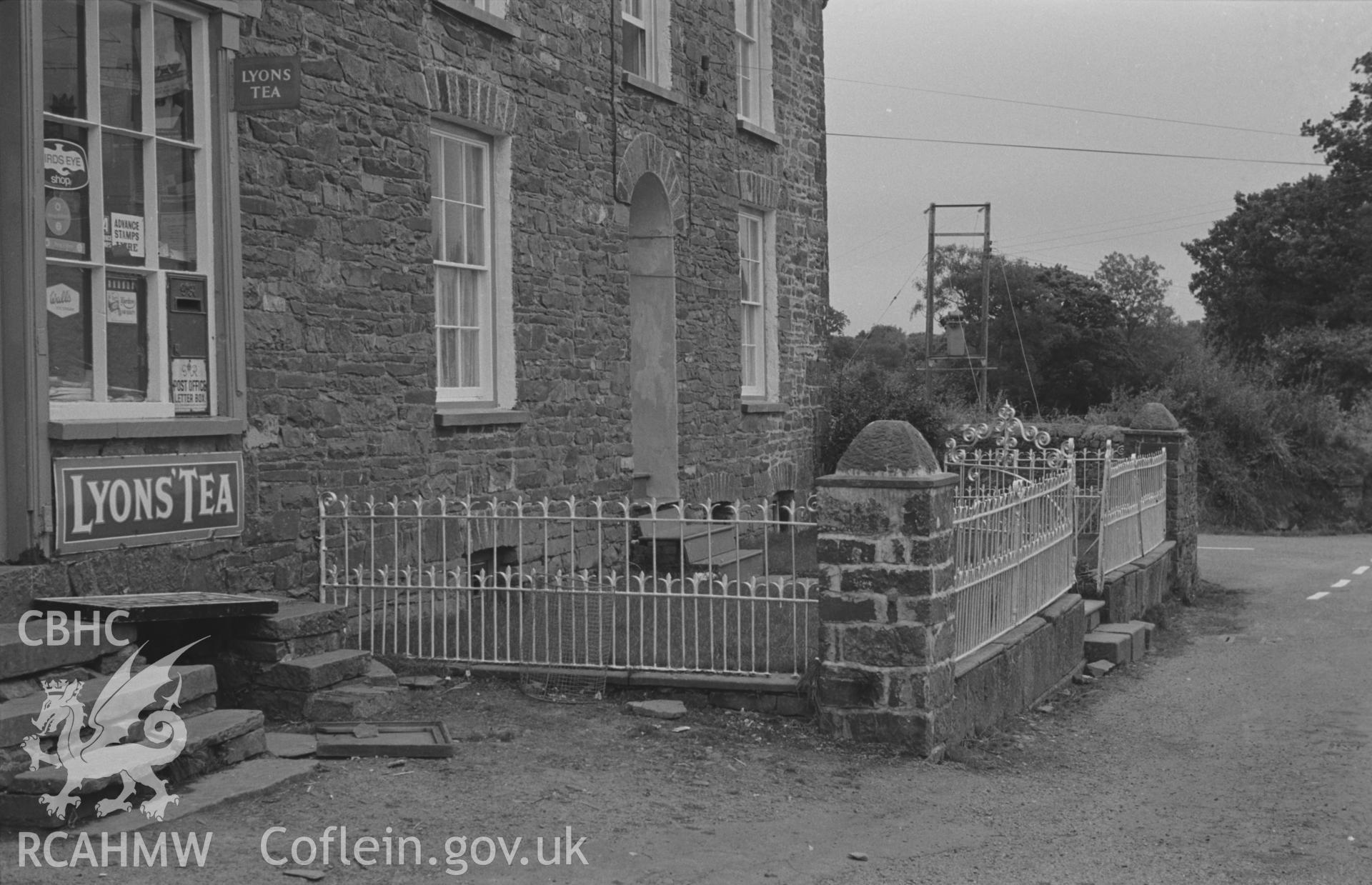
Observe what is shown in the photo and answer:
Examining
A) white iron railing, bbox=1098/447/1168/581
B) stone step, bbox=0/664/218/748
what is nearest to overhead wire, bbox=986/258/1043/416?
white iron railing, bbox=1098/447/1168/581

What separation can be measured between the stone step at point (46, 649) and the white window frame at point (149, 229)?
120 cm

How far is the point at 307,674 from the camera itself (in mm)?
7430

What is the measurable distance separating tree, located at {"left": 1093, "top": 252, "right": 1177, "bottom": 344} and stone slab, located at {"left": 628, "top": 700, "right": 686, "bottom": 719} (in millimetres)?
53943

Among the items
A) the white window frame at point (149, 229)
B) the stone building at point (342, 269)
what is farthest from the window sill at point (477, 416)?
the white window frame at point (149, 229)

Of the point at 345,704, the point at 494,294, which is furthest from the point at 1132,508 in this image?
the point at 345,704

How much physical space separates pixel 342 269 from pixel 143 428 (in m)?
2.35

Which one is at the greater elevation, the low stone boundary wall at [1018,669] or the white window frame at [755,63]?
the white window frame at [755,63]

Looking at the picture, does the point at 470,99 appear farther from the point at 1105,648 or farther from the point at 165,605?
the point at 1105,648

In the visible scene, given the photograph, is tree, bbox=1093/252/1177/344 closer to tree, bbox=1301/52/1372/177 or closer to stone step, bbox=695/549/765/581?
tree, bbox=1301/52/1372/177

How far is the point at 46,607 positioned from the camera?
22.8 feet

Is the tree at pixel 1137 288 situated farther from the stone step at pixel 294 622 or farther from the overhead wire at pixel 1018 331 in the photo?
the stone step at pixel 294 622

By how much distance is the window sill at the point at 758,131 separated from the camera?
15952 mm

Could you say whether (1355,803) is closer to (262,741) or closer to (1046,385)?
(262,741)

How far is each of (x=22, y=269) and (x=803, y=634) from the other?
5.09 meters
